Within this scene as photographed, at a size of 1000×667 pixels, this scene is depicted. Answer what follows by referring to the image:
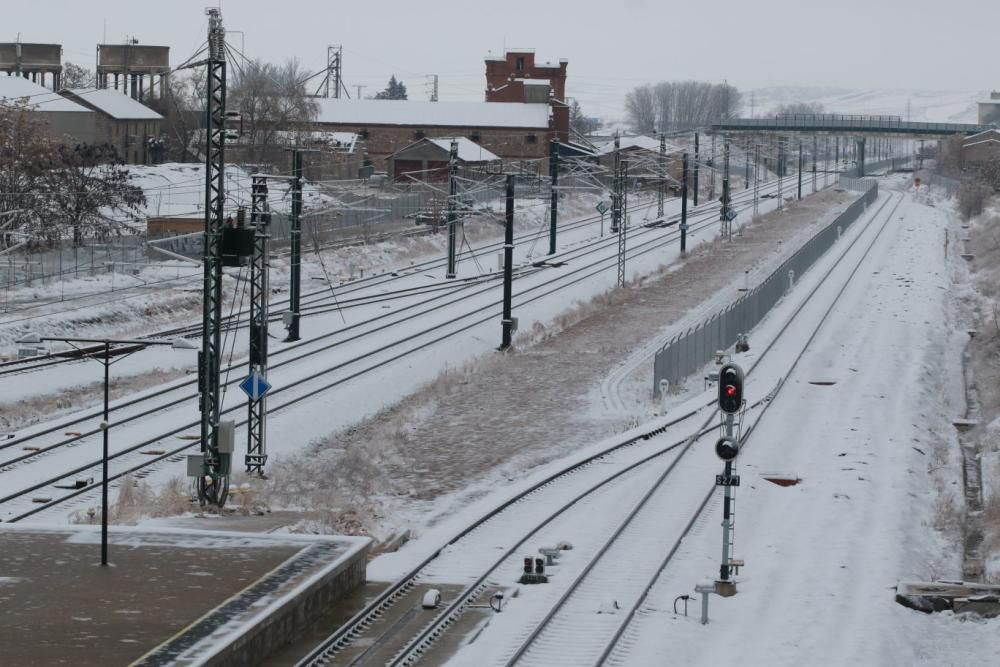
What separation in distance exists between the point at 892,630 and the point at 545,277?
43259 mm

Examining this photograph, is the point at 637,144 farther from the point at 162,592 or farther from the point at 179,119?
the point at 162,592

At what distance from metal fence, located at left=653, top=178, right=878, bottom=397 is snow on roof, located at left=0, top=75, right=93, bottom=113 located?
45154mm

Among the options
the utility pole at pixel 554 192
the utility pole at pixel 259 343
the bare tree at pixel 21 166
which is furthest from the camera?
the utility pole at pixel 554 192

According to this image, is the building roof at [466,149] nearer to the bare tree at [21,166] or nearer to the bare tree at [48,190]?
the bare tree at [48,190]

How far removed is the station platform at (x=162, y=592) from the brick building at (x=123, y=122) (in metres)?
71.1

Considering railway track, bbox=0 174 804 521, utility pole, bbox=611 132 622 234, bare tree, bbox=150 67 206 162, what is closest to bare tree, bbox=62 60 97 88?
bare tree, bbox=150 67 206 162

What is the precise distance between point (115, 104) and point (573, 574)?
76.8 metres

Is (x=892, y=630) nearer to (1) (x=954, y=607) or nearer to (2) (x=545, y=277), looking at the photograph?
(1) (x=954, y=607)

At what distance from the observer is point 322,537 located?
19.3 meters

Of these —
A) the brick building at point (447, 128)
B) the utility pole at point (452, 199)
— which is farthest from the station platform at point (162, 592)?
the brick building at point (447, 128)

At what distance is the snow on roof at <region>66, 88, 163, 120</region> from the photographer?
87438mm

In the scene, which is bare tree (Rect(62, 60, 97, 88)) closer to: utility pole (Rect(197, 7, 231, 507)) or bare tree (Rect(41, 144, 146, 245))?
bare tree (Rect(41, 144, 146, 245))

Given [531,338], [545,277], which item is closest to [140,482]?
[531,338]

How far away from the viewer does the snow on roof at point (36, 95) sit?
3191 inches
